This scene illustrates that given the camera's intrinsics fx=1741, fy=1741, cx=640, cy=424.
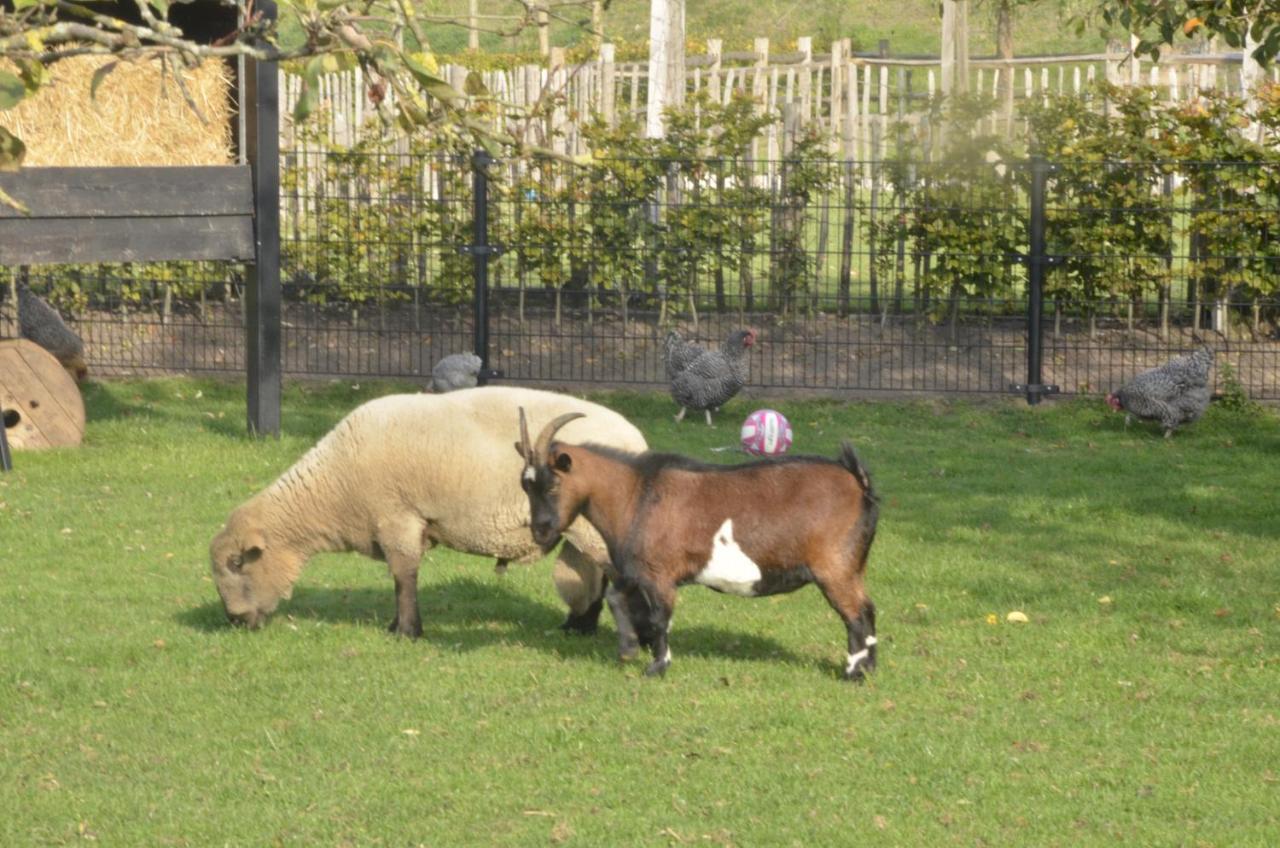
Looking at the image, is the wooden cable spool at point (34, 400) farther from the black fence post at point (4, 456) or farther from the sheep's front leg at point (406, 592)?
the sheep's front leg at point (406, 592)

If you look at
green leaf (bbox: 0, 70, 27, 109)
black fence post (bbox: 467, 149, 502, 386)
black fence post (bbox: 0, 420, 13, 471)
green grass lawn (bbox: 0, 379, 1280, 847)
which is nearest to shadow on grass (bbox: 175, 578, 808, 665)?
green grass lawn (bbox: 0, 379, 1280, 847)

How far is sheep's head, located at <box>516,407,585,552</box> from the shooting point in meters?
7.61

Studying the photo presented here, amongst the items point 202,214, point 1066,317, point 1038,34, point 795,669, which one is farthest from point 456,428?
point 1038,34

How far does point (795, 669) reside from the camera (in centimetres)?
805

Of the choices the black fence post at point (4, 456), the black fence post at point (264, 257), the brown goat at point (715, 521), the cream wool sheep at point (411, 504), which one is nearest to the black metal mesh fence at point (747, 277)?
the black fence post at point (264, 257)

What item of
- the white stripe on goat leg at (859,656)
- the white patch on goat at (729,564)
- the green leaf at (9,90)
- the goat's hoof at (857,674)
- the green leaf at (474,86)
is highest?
the green leaf at (474,86)

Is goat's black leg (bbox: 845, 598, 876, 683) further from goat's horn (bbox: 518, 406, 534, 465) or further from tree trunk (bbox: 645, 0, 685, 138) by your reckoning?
tree trunk (bbox: 645, 0, 685, 138)

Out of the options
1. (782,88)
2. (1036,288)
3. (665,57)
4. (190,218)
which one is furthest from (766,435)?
(782,88)

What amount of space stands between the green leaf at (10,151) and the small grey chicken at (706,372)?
1114cm

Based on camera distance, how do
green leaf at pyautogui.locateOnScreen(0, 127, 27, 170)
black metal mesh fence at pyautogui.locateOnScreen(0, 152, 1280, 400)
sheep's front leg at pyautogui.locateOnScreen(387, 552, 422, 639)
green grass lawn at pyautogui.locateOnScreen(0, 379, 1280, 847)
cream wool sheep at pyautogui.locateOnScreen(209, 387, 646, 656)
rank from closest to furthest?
green leaf at pyautogui.locateOnScreen(0, 127, 27, 170) < green grass lawn at pyautogui.locateOnScreen(0, 379, 1280, 847) < cream wool sheep at pyautogui.locateOnScreen(209, 387, 646, 656) < sheep's front leg at pyautogui.locateOnScreen(387, 552, 422, 639) < black metal mesh fence at pyautogui.locateOnScreen(0, 152, 1280, 400)

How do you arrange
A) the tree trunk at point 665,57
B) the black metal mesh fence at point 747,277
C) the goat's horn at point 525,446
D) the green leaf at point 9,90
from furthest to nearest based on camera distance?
the tree trunk at point 665,57 → the black metal mesh fence at point 747,277 → the goat's horn at point 525,446 → the green leaf at point 9,90

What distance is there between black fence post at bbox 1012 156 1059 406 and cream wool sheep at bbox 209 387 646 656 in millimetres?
7578

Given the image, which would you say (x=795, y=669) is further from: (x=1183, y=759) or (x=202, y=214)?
(x=202, y=214)

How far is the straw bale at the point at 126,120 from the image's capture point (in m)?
13.3
